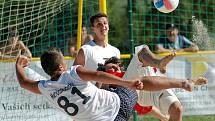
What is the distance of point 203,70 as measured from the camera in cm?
1204

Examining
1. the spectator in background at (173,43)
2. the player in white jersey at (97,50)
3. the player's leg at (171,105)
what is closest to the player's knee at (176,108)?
the player's leg at (171,105)

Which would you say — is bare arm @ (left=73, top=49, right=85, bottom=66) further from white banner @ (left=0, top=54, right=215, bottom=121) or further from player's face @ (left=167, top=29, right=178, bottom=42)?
player's face @ (left=167, top=29, right=178, bottom=42)

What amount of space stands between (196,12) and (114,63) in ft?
22.6

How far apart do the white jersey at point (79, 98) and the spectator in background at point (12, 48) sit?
4.35 meters

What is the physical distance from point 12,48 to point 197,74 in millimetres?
3227

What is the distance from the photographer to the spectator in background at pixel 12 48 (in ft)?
36.2

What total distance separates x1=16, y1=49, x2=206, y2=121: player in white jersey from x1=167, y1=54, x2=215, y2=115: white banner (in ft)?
17.7

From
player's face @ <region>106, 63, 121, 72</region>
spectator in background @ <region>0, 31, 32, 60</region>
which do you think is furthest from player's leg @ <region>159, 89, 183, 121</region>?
spectator in background @ <region>0, 31, 32, 60</region>

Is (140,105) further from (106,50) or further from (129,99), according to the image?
(129,99)

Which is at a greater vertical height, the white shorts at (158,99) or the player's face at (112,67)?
the player's face at (112,67)

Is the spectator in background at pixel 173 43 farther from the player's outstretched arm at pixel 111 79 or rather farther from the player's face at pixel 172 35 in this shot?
the player's outstretched arm at pixel 111 79

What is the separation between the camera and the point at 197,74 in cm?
1197

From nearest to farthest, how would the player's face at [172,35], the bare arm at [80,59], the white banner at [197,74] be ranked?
the bare arm at [80,59]
the white banner at [197,74]
the player's face at [172,35]

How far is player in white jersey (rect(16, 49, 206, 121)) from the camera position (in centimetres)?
632
